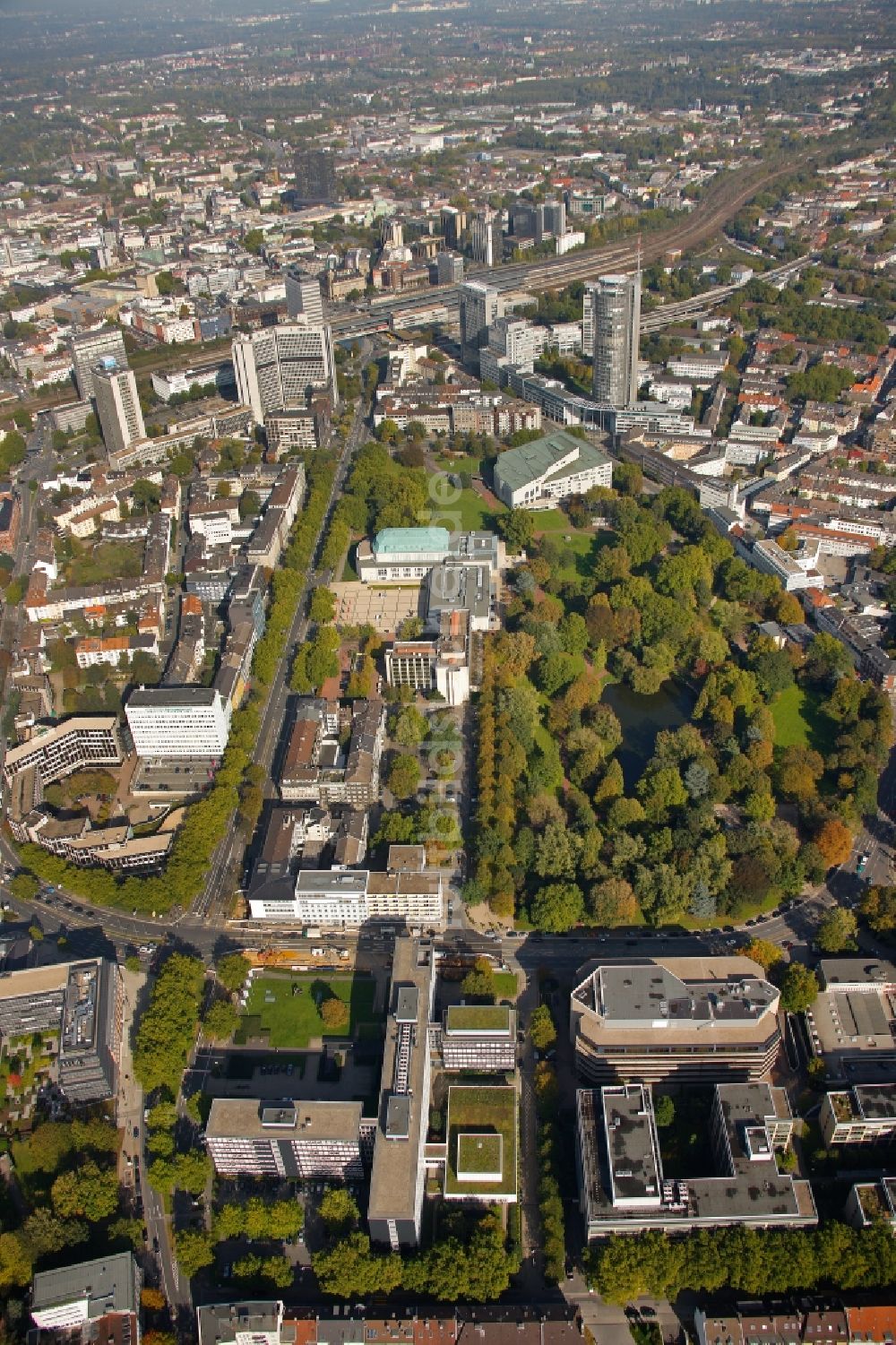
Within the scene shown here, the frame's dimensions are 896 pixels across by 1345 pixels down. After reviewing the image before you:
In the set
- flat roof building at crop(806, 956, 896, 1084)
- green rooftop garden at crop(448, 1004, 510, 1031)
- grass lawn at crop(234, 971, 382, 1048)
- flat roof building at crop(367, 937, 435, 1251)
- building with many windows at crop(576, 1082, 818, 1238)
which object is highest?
flat roof building at crop(367, 937, 435, 1251)

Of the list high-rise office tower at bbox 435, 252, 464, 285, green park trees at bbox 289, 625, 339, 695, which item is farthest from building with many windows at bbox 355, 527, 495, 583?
high-rise office tower at bbox 435, 252, 464, 285

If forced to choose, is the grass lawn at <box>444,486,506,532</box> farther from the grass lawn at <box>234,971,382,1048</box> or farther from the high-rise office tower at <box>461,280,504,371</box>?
the grass lawn at <box>234,971,382,1048</box>

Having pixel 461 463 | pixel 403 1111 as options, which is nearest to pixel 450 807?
pixel 403 1111

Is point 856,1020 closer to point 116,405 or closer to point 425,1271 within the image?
point 425,1271

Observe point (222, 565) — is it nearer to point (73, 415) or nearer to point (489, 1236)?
point (73, 415)

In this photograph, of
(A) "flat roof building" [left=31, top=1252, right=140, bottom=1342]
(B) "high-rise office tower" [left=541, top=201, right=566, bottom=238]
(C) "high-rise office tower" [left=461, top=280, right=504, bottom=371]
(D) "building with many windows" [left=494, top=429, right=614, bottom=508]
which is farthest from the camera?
(B) "high-rise office tower" [left=541, top=201, right=566, bottom=238]

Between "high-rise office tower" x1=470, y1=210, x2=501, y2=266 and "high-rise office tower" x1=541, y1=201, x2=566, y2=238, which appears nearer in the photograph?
"high-rise office tower" x1=470, y1=210, x2=501, y2=266

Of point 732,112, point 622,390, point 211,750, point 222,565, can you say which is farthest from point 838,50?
point 211,750
